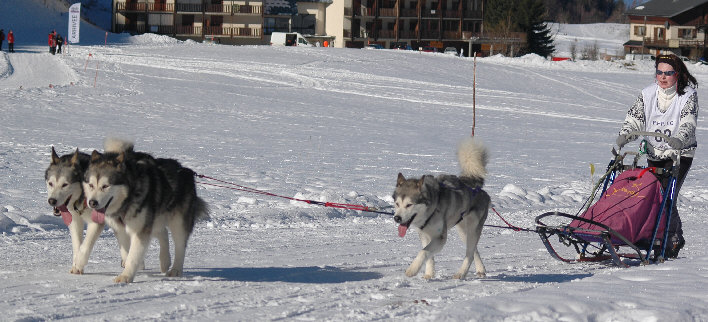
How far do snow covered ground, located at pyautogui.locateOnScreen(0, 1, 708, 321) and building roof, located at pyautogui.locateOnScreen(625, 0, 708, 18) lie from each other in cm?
3628

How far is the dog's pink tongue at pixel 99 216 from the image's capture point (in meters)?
5.12

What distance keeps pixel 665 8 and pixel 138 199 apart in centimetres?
6915

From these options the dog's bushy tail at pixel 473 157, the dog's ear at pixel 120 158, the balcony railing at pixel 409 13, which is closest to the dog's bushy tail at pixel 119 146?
the dog's ear at pixel 120 158

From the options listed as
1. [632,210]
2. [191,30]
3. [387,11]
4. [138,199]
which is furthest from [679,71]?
[387,11]

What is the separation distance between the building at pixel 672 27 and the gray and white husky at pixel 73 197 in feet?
211

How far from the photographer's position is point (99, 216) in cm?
516

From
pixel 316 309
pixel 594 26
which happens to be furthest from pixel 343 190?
pixel 594 26

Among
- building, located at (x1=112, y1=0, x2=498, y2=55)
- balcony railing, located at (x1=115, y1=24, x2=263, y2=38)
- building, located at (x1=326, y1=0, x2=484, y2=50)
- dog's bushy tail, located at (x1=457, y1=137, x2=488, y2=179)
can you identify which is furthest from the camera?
building, located at (x1=326, y1=0, x2=484, y2=50)

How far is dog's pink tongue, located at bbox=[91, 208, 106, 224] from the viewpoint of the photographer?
5.12m

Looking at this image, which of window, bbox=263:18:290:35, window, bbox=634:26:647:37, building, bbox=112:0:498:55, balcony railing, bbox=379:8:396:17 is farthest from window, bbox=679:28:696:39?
window, bbox=263:18:290:35

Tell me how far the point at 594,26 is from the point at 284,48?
2852 inches

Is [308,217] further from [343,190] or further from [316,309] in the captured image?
[316,309]

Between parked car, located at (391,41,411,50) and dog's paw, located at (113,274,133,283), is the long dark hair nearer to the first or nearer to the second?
dog's paw, located at (113,274,133,283)

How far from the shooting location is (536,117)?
2416 cm
